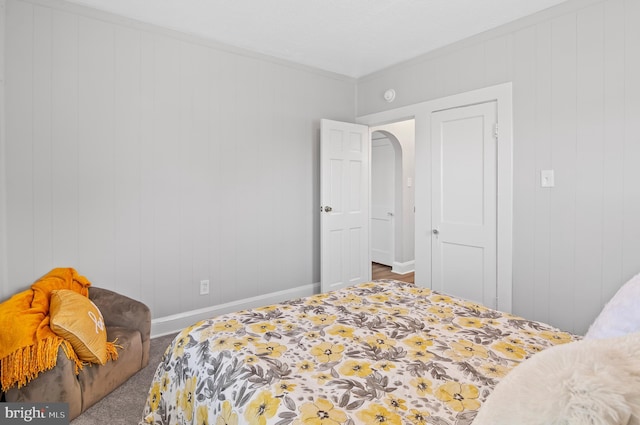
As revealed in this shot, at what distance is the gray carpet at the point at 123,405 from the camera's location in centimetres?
194

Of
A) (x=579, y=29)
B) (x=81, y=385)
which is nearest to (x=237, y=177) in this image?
(x=81, y=385)

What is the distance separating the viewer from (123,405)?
81.4 inches

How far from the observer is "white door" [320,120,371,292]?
392 cm

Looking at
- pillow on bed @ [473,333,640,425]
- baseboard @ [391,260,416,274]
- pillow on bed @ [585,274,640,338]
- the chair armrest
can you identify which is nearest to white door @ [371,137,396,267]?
baseboard @ [391,260,416,274]

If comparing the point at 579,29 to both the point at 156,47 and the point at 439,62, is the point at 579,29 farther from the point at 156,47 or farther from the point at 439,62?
the point at 156,47

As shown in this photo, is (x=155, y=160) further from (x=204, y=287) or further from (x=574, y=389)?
(x=574, y=389)

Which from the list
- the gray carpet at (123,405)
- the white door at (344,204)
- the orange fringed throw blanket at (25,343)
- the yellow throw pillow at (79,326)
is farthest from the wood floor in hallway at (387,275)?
the orange fringed throw blanket at (25,343)

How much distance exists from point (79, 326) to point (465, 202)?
3.07m

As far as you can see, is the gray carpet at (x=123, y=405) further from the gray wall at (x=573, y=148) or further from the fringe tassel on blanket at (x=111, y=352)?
the gray wall at (x=573, y=148)

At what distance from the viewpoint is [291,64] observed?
151 inches

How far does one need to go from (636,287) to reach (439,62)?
2909mm

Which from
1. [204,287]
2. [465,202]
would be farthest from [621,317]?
[204,287]

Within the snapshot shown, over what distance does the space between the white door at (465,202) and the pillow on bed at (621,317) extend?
201cm

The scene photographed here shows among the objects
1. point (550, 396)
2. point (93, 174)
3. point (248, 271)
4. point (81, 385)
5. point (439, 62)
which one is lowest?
point (81, 385)
